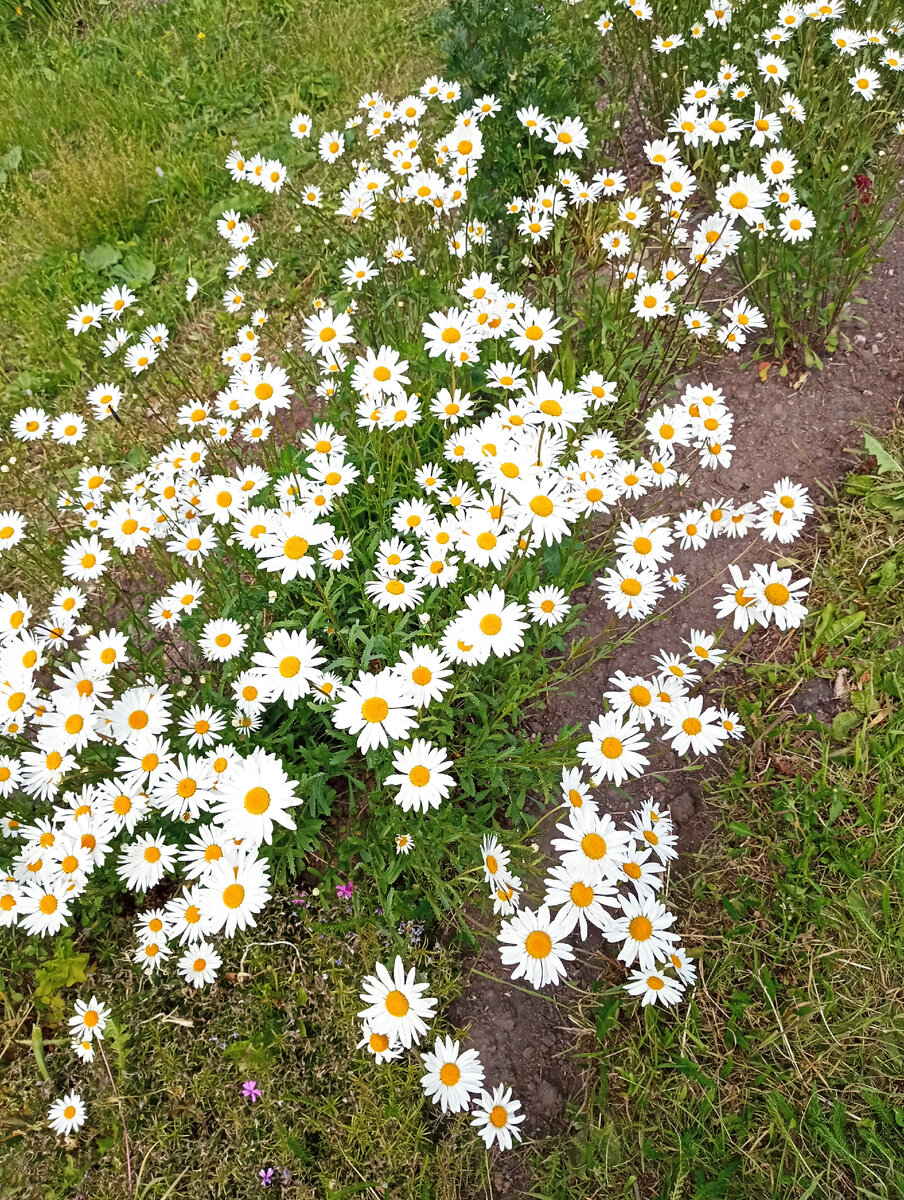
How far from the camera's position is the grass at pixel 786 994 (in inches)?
75.2

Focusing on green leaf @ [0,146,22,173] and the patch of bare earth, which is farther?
green leaf @ [0,146,22,173]

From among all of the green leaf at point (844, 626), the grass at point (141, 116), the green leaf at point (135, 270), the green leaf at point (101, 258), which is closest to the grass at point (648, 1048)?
the green leaf at point (844, 626)

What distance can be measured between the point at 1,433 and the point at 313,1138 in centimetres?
347

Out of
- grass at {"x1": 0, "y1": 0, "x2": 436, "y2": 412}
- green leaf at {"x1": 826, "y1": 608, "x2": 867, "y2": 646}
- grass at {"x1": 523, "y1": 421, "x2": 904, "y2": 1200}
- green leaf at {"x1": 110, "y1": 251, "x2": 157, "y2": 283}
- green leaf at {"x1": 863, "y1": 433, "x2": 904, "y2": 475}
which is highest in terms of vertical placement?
grass at {"x1": 0, "y1": 0, "x2": 436, "y2": 412}

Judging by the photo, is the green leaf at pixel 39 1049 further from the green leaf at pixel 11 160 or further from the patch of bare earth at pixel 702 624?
the green leaf at pixel 11 160

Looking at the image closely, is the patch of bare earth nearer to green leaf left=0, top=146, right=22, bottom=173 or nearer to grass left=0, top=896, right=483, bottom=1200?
grass left=0, top=896, right=483, bottom=1200

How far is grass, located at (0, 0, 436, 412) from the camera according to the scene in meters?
4.44

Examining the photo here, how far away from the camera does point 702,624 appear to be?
2.78 metres

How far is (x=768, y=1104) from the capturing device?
6.40 feet

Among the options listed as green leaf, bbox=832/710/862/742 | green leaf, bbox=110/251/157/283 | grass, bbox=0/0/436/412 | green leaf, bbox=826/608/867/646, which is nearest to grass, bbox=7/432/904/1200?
green leaf, bbox=832/710/862/742

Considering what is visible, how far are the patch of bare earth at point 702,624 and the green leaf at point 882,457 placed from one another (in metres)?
0.10

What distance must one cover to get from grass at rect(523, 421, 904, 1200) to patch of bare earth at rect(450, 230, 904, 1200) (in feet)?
0.25

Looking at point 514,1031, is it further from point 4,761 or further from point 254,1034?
point 4,761

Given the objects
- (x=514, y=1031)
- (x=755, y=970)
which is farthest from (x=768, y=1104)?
(x=514, y=1031)
